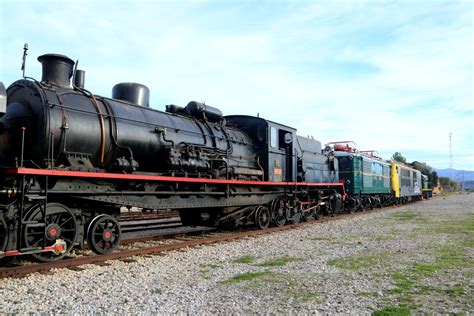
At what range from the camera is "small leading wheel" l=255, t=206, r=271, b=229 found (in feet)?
42.6

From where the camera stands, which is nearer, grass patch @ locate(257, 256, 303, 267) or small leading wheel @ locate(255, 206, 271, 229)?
grass patch @ locate(257, 256, 303, 267)

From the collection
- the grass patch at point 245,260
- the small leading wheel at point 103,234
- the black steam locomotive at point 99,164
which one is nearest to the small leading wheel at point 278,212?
the black steam locomotive at point 99,164

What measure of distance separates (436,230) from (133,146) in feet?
33.7

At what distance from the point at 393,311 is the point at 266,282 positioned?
6.67 feet

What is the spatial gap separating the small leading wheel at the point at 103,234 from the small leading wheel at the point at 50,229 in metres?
0.42

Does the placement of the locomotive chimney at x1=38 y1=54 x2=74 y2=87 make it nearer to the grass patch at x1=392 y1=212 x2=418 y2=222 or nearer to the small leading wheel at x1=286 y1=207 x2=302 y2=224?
the small leading wheel at x1=286 y1=207 x2=302 y2=224

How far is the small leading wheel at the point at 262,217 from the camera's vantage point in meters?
13.0

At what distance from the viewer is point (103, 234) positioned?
7.89 metres

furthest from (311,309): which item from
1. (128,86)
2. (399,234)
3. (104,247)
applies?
(399,234)

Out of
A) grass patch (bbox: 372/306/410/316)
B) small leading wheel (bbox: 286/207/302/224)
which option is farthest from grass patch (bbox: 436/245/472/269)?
small leading wheel (bbox: 286/207/302/224)

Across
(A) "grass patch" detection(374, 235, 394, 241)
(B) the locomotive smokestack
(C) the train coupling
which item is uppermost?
(B) the locomotive smokestack

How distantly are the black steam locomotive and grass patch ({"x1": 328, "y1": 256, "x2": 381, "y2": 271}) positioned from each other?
3974 mm

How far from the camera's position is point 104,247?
801 cm

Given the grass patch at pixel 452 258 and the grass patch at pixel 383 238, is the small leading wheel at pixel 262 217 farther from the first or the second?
the grass patch at pixel 452 258
